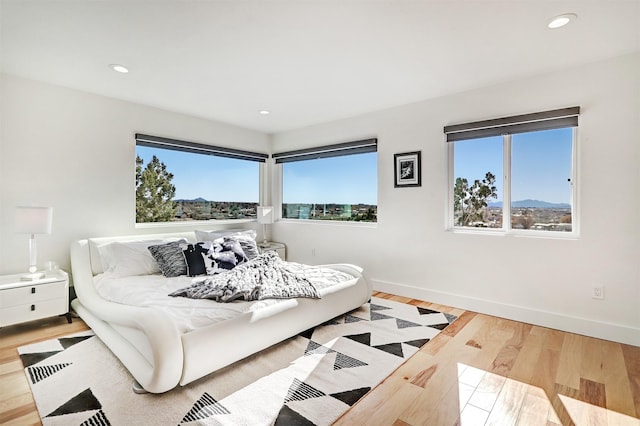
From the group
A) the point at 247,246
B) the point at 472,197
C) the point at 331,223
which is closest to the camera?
the point at 472,197

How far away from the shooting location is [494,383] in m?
2.07

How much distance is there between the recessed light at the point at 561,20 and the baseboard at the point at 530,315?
2431mm

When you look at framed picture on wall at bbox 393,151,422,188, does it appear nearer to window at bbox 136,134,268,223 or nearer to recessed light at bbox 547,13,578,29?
recessed light at bbox 547,13,578,29

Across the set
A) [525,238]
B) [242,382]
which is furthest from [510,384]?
[242,382]

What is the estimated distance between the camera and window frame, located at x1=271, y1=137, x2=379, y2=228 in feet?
14.3

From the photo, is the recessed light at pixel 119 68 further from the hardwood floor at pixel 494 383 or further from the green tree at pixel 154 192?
the hardwood floor at pixel 494 383

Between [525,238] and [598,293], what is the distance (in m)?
0.70

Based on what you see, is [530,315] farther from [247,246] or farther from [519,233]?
[247,246]

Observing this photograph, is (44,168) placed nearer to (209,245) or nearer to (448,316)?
(209,245)

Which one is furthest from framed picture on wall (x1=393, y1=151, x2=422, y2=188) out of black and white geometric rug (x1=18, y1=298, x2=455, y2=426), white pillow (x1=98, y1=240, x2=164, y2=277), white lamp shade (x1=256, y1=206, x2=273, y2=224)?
white pillow (x1=98, y1=240, x2=164, y2=277)

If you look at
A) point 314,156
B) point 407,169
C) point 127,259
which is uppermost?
point 314,156

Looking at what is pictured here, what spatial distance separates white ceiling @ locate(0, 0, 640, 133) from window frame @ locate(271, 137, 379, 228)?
0.91m

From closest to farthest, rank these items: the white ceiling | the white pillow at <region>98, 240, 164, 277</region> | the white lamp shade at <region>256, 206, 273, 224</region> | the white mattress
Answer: the white ceiling → the white mattress → the white pillow at <region>98, 240, 164, 277</region> → the white lamp shade at <region>256, 206, 273, 224</region>

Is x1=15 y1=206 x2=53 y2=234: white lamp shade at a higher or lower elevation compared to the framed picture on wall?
lower
